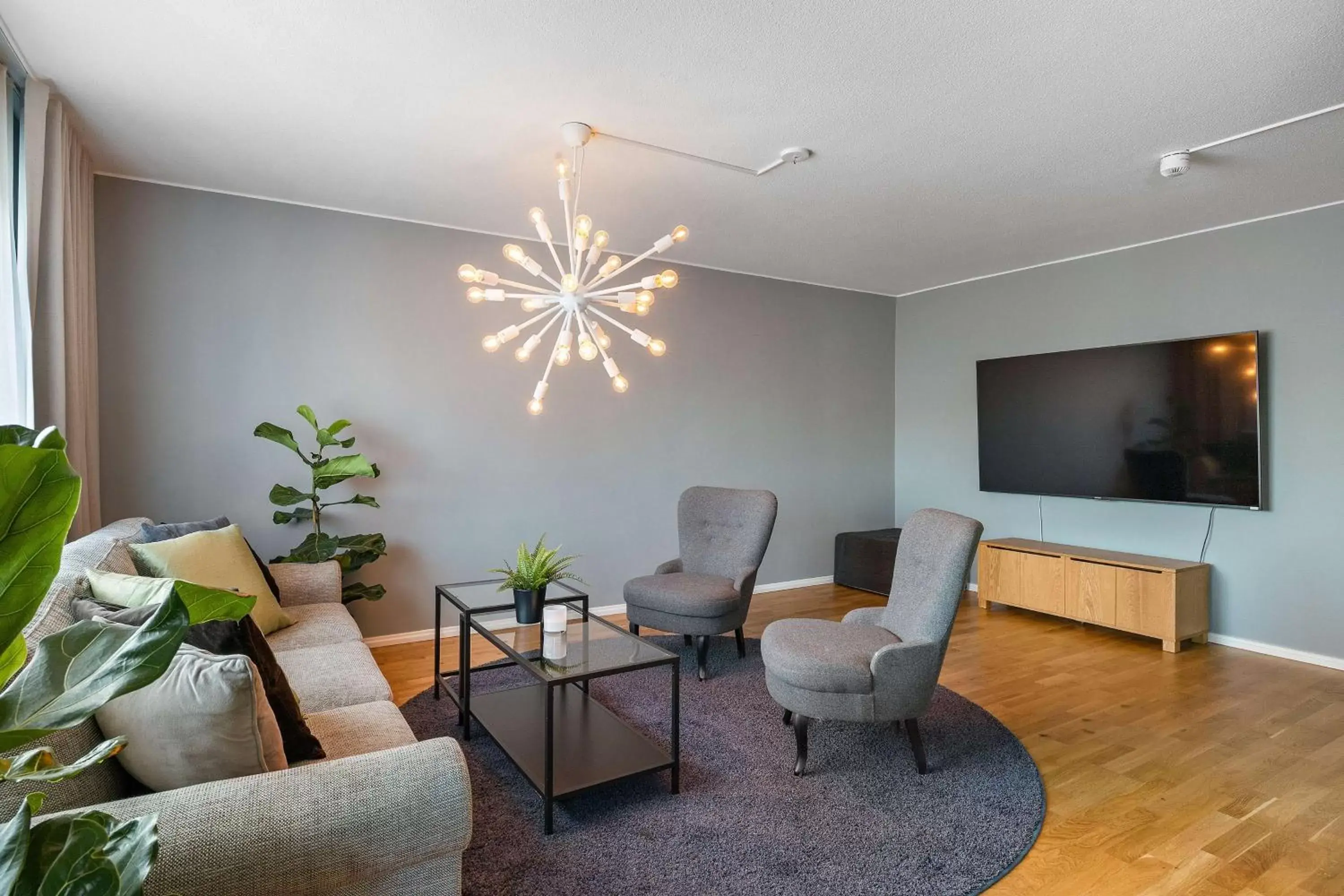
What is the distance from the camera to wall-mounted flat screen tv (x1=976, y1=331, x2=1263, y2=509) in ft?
13.9

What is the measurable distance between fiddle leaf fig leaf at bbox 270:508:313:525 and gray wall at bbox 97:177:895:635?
0.10m

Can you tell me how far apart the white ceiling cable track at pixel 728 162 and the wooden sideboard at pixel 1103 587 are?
126 inches

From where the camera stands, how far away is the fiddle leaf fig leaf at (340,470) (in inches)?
145

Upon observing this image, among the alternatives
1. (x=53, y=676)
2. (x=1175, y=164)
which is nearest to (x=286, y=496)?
(x=53, y=676)

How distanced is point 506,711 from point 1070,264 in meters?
4.79

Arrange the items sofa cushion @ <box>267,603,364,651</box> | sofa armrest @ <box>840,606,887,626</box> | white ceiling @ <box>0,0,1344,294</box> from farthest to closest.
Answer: sofa armrest @ <box>840,606,887,626</box> → sofa cushion @ <box>267,603,364,651</box> → white ceiling @ <box>0,0,1344,294</box>

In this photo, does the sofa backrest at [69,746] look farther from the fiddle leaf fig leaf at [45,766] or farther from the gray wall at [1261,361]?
the gray wall at [1261,361]

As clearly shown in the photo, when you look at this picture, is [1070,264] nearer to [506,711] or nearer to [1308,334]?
[1308,334]

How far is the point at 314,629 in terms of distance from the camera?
2939mm

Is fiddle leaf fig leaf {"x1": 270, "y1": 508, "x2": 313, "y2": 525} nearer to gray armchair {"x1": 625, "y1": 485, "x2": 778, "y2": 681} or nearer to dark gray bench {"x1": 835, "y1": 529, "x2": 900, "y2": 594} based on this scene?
gray armchair {"x1": 625, "y1": 485, "x2": 778, "y2": 681}

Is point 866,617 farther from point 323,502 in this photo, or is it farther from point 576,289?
point 323,502

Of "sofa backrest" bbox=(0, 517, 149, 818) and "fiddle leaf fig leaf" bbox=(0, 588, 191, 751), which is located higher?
"fiddle leaf fig leaf" bbox=(0, 588, 191, 751)

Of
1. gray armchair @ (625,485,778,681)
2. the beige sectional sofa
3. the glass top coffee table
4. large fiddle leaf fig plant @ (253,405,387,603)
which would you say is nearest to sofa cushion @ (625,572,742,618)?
gray armchair @ (625,485,778,681)

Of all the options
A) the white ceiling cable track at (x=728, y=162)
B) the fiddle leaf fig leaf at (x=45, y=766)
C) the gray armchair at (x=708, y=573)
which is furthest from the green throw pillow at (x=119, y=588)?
the gray armchair at (x=708, y=573)
